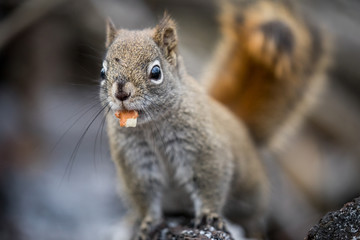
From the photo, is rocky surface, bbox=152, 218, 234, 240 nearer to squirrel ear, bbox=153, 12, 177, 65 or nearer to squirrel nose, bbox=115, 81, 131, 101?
squirrel nose, bbox=115, 81, 131, 101

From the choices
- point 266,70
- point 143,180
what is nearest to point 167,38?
point 143,180

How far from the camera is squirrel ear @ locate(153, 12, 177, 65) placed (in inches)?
72.9

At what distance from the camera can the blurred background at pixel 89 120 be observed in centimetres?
326

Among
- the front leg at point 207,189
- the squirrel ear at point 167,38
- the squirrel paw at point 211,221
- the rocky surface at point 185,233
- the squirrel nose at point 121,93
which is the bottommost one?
the rocky surface at point 185,233

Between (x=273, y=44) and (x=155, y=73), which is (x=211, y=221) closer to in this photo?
(x=155, y=73)

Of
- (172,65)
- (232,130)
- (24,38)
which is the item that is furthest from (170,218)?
(24,38)

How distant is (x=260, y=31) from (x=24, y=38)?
2268 mm

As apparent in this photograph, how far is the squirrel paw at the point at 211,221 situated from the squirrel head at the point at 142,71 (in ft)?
1.44

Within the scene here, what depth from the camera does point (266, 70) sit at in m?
2.67

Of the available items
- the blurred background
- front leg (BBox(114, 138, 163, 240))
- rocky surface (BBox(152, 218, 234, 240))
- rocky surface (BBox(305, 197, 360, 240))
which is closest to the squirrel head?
front leg (BBox(114, 138, 163, 240))

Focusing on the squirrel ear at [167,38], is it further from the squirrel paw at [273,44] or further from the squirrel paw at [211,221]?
the squirrel paw at [273,44]

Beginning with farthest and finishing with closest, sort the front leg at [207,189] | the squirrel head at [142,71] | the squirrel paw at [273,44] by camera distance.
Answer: the squirrel paw at [273,44], the front leg at [207,189], the squirrel head at [142,71]

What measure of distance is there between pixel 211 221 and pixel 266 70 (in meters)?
1.09

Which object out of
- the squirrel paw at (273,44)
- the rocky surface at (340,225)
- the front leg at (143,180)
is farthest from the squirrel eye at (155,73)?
the squirrel paw at (273,44)
